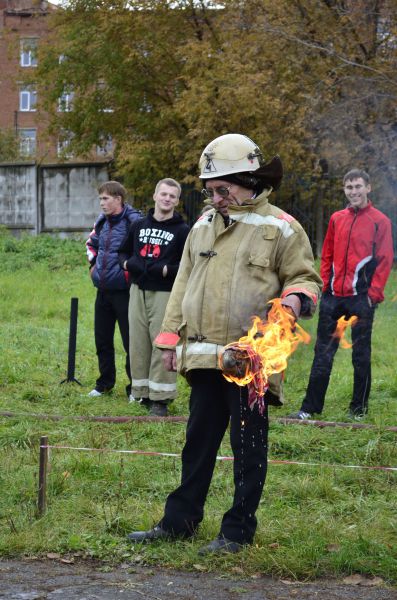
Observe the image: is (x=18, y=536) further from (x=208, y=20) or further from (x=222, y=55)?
(x=208, y=20)

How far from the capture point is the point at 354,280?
849 centimetres

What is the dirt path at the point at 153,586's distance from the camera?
462cm

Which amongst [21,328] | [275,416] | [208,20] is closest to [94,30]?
[208,20]

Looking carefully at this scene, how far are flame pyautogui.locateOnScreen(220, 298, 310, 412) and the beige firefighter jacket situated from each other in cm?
10

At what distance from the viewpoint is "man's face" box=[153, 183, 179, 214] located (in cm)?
891

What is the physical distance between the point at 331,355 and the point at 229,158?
4.01 metres

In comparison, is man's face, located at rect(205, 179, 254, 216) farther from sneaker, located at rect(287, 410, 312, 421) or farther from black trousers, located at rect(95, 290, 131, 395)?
black trousers, located at rect(95, 290, 131, 395)

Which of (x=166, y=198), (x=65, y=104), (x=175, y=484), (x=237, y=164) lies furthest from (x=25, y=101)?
(x=237, y=164)

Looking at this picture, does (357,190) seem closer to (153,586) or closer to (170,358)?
(170,358)

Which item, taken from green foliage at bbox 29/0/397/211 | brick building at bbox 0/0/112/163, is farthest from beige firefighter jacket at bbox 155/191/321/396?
brick building at bbox 0/0/112/163

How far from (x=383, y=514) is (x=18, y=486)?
7.53ft

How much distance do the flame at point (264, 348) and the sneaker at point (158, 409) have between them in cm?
380

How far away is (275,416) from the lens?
8758 mm

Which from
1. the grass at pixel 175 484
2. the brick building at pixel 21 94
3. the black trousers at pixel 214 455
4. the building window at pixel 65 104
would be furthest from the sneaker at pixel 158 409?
the brick building at pixel 21 94
